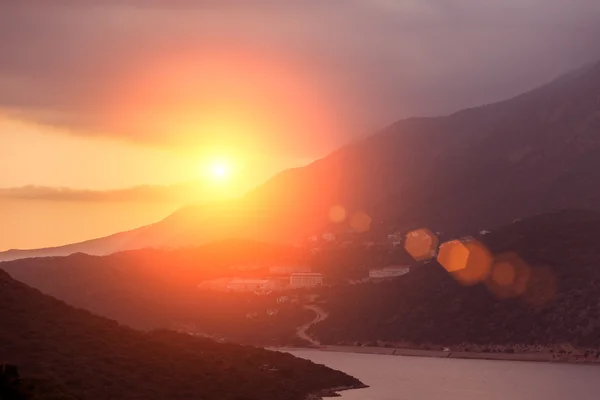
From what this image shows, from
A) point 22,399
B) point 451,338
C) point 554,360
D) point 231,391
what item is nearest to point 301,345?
point 451,338

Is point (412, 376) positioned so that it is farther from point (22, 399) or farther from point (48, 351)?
point (22, 399)

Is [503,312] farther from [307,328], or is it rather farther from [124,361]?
[124,361]

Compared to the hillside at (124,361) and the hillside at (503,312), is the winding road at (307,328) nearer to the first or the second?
the hillside at (503,312)

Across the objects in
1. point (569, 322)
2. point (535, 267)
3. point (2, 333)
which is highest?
point (535, 267)

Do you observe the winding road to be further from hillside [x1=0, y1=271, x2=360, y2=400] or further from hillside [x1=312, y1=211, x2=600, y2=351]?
hillside [x1=0, y1=271, x2=360, y2=400]

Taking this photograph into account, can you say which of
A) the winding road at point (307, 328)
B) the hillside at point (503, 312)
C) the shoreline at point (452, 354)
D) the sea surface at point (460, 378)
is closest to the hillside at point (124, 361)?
the sea surface at point (460, 378)

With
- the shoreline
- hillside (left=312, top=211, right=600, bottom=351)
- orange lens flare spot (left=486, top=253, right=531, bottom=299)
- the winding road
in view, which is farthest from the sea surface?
orange lens flare spot (left=486, top=253, right=531, bottom=299)
